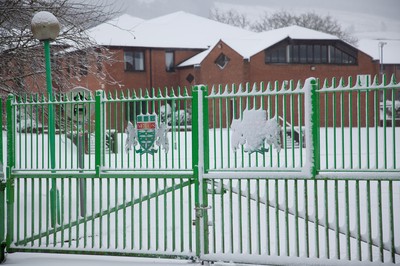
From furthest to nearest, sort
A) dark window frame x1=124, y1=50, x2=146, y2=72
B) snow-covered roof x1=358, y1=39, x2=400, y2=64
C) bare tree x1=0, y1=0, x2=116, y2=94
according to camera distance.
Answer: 1. snow-covered roof x1=358, y1=39, x2=400, y2=64
2. dark window frame x1=124, y1=50, x2=146, y2=72
3. bare tree x1=0, y1=0, x2=116, y2=94

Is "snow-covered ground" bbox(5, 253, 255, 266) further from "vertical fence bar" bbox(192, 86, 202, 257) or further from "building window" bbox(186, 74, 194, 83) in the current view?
"building window" bbox(186, 74, 194, 83)

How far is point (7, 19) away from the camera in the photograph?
10633 mm

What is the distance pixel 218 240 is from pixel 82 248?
8.23ft

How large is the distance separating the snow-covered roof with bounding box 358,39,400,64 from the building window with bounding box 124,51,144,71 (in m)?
25.5

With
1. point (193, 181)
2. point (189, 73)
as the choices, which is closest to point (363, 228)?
point (193, 181)

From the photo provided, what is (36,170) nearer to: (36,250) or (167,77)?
(36,250)

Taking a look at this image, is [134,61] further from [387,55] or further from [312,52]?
[387,55]

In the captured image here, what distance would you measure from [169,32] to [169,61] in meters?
3.78

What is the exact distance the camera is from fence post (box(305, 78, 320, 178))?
19.9 ft

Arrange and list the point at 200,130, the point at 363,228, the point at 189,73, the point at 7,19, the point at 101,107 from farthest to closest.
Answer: the point at 189,73, the point at 7,19, the point at 363,228, the point at 101,107, the point at 200,130

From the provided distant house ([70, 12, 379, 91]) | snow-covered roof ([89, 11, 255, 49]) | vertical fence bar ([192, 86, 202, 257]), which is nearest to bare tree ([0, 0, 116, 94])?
vertical fence bar ([192, 86, 202, 257])

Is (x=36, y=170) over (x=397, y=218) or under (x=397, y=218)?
over

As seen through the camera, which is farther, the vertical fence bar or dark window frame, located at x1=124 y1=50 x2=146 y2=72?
dark window frame, located at x1=124 y1=50 x2=146 y2=72

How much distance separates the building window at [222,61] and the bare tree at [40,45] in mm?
24993
